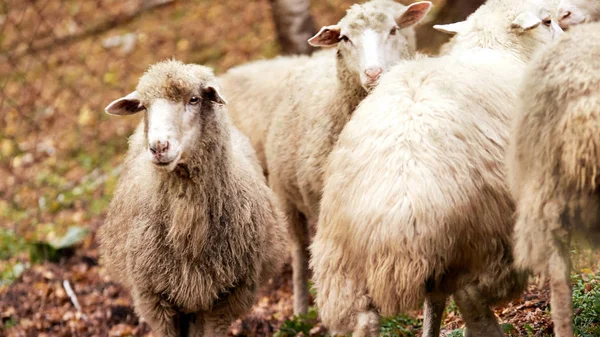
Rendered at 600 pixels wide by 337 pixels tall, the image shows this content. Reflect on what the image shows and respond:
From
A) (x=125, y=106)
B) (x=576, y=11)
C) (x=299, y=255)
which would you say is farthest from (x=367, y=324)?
(x=299, y=255)

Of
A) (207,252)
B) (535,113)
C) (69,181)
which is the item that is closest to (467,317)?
(535,113)

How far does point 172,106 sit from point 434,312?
1.98 meters

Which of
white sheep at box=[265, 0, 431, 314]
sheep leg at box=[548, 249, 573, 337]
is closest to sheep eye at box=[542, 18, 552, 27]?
white sheep at box=[265, 0, 431, 314]

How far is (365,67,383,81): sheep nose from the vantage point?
567 centimetres

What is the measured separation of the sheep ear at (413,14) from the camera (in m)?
6.37

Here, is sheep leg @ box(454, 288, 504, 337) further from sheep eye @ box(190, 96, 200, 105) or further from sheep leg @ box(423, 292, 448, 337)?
sheep eye @ box(190, 96, 200, 105)

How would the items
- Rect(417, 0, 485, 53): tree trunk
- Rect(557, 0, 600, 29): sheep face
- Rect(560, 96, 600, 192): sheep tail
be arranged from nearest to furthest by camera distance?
1. Rect(560, 96, 600, 192): sheep tail
2. Rect(557, 0, 600, 29): sheep face
3. Rect(417, 0, 485, 53): tree trunk

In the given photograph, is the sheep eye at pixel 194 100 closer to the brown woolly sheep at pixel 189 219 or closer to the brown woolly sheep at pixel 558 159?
the brown woolly sheep at pixel 189 219

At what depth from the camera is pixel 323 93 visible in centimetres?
667

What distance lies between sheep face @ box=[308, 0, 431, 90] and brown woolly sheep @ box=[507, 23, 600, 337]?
2000 millimetres

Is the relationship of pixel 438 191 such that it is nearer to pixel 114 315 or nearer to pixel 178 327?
pixel 178 327

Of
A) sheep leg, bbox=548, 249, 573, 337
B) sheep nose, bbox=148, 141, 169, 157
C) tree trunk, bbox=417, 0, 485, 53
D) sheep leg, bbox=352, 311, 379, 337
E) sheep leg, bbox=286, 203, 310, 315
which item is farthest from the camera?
tree trunk, bbox=417, 0, 485, 53

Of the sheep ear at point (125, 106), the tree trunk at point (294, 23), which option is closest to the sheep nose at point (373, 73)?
the sheep ear at point (125, 106)

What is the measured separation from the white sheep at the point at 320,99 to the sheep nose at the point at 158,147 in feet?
5.35
